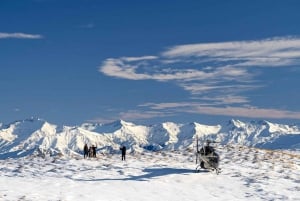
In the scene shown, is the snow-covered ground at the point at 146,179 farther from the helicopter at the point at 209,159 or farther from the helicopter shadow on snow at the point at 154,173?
the helicopter at the point at 209,159

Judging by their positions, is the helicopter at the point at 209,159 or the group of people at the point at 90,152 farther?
the group of people at the point at 90,152

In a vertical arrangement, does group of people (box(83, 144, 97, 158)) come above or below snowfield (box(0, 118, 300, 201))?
above

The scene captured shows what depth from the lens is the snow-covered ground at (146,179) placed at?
1644 inches

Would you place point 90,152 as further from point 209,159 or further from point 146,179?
point 146,179

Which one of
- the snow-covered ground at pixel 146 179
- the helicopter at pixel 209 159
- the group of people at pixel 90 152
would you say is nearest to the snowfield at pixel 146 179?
the snow-covered ground at pixel 146 179

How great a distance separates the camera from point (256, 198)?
42438 millimetres

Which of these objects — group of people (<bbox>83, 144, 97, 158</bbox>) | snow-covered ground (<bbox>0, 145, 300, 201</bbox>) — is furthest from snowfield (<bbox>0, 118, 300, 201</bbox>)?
group of people (<bbox>83, 144, 97, 158</bbox>)

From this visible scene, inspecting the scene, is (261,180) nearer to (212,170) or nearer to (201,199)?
(212,170)

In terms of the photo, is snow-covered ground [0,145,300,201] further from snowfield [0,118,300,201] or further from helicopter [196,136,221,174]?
helicopter [196,136,221,174]

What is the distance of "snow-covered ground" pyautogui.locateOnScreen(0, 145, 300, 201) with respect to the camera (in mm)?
41750

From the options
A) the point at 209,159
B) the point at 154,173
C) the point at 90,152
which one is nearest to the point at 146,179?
the point at 154,173

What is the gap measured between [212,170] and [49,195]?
17.6 meters

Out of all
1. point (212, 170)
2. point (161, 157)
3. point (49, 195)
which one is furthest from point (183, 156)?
point (49, 195)

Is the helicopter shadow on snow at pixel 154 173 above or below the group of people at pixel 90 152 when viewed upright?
below
